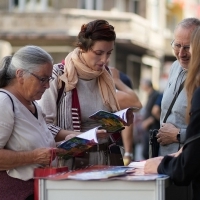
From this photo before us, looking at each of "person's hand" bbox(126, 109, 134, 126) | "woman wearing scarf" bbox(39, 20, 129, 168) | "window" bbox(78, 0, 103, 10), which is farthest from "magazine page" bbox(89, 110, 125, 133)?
"window" bbox(78, 0, 103, 10)

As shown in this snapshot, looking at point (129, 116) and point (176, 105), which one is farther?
point (176, 105)

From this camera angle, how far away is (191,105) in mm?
3639

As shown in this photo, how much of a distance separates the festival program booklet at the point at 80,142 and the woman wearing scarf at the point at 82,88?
65cm

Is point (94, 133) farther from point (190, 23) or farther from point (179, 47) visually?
point (190, 23)

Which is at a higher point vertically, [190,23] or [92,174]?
[190,23]

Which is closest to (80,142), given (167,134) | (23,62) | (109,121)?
(109,121)

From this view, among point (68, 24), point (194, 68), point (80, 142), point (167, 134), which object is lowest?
point (167, 134)

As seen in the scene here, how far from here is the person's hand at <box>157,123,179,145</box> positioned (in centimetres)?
517

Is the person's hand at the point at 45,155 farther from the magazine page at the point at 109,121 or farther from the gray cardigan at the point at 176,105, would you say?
the gray cardigan at the point at 176,105

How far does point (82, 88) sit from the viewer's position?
203 inches

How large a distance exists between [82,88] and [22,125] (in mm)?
923

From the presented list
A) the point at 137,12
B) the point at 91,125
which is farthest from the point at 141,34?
the point at 91,125

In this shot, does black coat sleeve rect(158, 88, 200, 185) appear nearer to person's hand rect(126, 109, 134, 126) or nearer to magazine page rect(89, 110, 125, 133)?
magazine page rect(89, 110, 125, 133)

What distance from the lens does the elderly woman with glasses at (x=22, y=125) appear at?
4.23m
